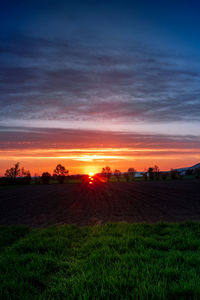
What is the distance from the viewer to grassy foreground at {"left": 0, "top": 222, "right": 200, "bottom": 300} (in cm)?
390

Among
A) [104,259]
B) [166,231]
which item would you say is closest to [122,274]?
[104,259]

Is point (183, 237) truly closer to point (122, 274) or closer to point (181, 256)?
point (181, 256)

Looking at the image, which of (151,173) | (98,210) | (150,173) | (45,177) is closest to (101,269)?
(98,210)

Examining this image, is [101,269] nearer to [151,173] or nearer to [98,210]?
[98,210]

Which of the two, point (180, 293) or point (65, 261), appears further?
point (65, 261)

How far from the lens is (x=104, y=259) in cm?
539

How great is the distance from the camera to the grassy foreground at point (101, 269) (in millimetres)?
3902

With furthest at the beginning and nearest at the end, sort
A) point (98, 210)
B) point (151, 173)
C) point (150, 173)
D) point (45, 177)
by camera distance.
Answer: point (150, 173)
point (151, 173)
point (45, 177)
point (98, 210)

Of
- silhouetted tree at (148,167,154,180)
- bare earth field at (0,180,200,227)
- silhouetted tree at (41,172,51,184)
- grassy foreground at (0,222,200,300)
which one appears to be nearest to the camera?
grassy foreground at (0,222,200,300)

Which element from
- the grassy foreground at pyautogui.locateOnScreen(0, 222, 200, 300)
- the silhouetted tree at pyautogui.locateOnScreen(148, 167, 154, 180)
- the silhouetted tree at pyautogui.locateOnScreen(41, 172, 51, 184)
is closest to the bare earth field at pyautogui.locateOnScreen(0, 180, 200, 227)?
the grassy foreground at pyautogui.locateOnScreen(0, 222, 200, 300)

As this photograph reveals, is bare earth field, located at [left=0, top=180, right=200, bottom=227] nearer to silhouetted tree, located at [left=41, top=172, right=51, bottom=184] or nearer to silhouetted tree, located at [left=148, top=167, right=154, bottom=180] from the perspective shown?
silhouetted tree, located at [left=41, top=172, right=51, bottom=184]

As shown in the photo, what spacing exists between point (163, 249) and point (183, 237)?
1277 millimetres

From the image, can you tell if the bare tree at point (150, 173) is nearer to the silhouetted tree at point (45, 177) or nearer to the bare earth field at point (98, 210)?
the silhouetted tree at point (45, 177)

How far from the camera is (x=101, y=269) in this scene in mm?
4863
